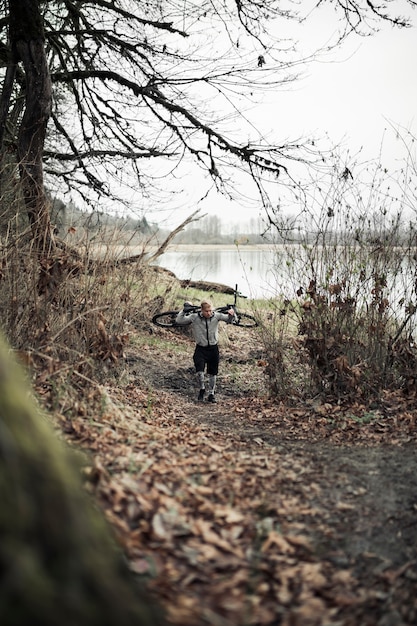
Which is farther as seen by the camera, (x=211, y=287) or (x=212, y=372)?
(x=211, y=287)

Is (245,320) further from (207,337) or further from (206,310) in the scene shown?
(206,310)

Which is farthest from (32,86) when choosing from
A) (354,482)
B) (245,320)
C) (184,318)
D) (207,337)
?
(245,320)

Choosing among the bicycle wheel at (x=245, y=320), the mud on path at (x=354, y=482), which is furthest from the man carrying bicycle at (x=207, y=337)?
the mud on path at (x=354, y=482)

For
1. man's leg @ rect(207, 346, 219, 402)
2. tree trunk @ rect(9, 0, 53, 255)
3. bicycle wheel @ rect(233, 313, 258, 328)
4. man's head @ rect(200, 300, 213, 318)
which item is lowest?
man's leg @ rect(207, 346, 219, 402)

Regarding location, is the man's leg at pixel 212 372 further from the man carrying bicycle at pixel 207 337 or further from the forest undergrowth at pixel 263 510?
the forest undergrowth at pixel 263 510

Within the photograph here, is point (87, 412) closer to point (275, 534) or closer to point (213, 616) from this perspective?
point (275, 534)

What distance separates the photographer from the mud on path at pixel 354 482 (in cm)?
333

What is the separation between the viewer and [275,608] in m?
2.90

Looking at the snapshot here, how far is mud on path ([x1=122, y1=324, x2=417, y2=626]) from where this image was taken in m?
3.33

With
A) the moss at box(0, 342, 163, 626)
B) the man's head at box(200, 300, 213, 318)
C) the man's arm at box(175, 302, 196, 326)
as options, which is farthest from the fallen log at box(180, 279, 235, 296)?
the moss at box(0, 342, 163, 626)

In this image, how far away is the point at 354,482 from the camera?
4.73m

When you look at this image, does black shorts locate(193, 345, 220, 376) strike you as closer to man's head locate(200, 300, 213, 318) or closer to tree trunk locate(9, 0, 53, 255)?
man's head locate(200, 300, 213, 318)

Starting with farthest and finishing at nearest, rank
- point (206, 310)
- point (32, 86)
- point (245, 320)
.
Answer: point (245, 320)
point (206, 310)
point (32, 86)

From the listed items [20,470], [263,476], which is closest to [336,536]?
[263,476]
